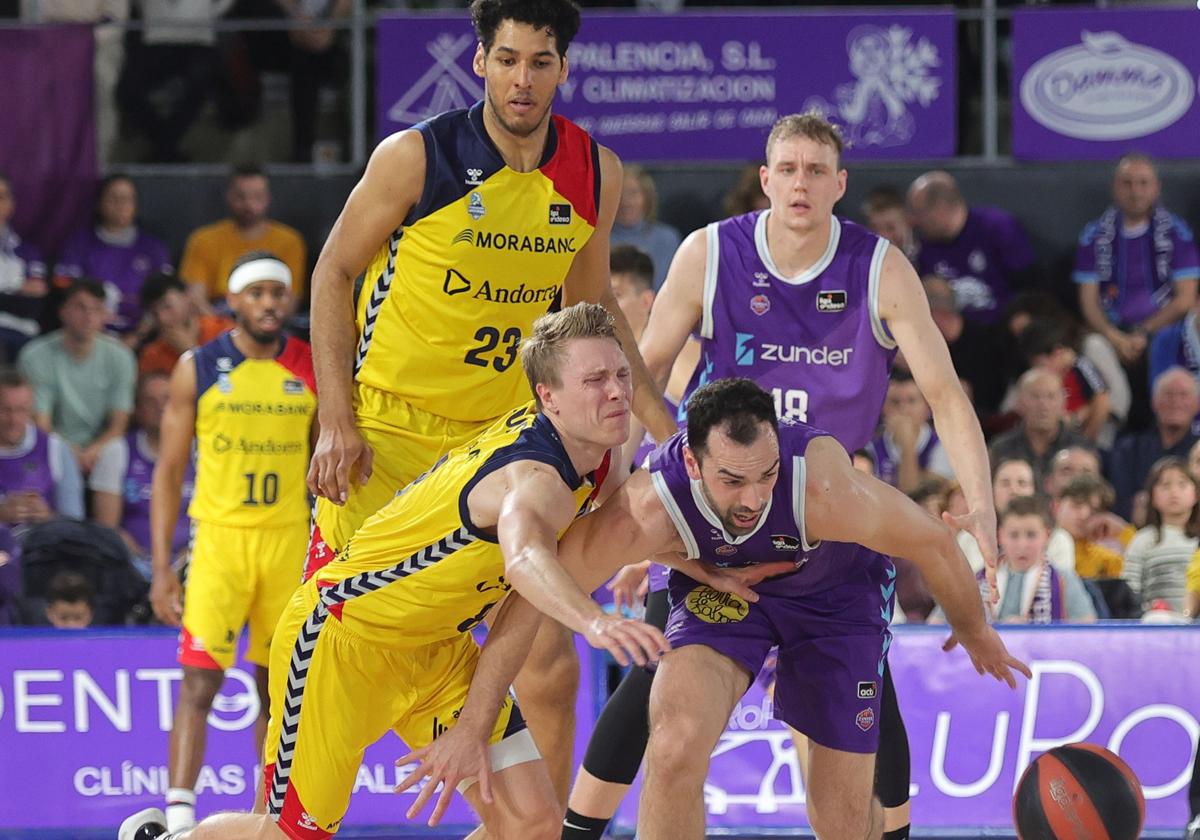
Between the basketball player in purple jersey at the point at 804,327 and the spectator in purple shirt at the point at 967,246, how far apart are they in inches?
191

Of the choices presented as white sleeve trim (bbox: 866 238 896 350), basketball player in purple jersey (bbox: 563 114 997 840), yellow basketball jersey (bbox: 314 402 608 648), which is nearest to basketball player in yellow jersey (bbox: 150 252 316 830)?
basketball player in purple jersey (bbox: 563 114 997 840)

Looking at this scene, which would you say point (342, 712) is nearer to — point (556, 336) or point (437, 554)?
point (437, 554)

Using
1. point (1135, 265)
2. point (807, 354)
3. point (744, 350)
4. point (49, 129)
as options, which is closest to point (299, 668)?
point (744, 350)

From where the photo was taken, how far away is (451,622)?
16.7ft

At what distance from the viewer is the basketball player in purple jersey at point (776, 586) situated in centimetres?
488

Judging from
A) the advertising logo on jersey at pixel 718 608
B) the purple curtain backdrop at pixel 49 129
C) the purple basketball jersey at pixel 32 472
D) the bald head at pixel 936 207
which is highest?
the purple curtain backdrop at pixel 49 129

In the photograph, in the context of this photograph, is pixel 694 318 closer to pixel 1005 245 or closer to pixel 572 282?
pixel 572 282

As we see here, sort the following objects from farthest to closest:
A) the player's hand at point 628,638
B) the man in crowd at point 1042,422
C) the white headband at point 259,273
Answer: the man in crowd at point 1042,422
the white headband at point 259,273
the player's hand at point 628,638

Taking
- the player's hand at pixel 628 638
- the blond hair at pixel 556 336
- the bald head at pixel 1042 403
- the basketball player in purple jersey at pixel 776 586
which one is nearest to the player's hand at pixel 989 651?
the basketball player in purple jersey at pixel 776 586

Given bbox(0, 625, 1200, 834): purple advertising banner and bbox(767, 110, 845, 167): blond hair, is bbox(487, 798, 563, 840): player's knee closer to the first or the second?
bbox(767, 110, 845, 167): blond hair

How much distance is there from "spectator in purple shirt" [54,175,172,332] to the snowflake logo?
388 cm

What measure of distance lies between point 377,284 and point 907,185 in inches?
246

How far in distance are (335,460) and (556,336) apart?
→ 0.83 m

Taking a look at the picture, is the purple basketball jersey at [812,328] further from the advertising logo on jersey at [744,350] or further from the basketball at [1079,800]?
the basketball at [1079,800]
